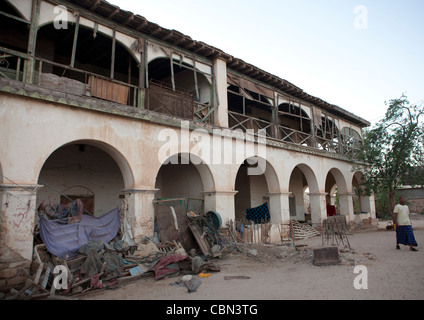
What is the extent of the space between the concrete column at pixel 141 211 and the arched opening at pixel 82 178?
255cm

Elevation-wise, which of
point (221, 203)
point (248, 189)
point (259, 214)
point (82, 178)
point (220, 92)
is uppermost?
point (220, 92)

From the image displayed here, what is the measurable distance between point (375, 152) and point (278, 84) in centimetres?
635

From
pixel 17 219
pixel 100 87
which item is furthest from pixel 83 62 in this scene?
pixel 17 219

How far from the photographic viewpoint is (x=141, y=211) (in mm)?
8664

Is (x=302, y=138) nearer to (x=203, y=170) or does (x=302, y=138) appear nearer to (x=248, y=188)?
(x=248, y=188)

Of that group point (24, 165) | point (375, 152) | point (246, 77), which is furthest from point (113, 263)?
point (375, 152)

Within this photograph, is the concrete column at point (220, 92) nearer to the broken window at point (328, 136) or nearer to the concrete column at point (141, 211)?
the concrete column at point (141, 211)

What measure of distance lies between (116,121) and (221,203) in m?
4.71

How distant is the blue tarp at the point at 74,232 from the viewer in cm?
707

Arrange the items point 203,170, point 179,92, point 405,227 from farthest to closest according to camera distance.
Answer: point 203,170 < point 179,92 < point 405,227

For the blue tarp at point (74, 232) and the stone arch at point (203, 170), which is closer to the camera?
the blue tarp at point (74, 232)

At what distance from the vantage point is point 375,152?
51.6 feet

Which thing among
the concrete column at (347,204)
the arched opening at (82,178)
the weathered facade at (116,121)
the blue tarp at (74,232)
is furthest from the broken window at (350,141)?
the blue tarp at (74,232)
